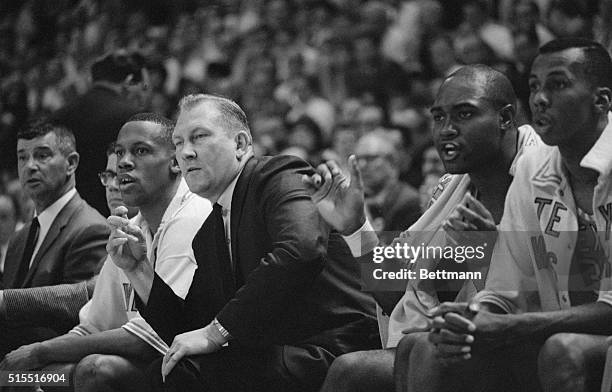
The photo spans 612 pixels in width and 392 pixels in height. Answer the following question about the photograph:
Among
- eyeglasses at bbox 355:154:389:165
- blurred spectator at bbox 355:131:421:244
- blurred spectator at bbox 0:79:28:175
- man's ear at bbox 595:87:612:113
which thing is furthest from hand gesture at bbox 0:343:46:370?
blurred spectator at bbox 0:79:28:175

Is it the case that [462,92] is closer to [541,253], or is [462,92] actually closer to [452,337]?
[541,253]

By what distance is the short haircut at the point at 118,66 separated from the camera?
18.9 ft

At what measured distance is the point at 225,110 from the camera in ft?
12.7

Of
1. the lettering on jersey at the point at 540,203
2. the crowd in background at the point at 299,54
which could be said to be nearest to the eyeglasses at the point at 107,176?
the crowd in background at the point at 299,54

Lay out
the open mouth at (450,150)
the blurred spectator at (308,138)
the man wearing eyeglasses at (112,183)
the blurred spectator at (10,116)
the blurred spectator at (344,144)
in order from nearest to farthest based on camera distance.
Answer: the open mouth at (450,150) < the man wearing eyeglasses at (112,183) < the blurred spectator at (344,144) < the blurred spectator at (308,138) < the blurred spectator at (10,116)

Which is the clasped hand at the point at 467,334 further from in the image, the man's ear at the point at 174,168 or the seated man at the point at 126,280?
the man's ear at the point at 174,168

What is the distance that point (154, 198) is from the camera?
4.20 m

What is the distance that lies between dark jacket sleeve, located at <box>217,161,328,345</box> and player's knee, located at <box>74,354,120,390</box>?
18.7 inches

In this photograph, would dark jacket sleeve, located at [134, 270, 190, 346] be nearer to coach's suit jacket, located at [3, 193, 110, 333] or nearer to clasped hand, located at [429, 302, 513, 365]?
coach's suit jacket, located at [3, 193, 110, 333]

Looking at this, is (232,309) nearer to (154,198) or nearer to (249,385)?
(249,385)

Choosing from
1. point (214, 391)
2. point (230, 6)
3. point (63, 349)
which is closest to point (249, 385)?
point (214, 391)

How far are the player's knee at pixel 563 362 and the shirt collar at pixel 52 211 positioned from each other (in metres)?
2.79

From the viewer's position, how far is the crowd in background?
7.17 metres

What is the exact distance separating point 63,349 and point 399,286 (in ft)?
4.23
